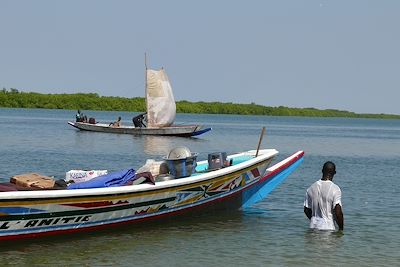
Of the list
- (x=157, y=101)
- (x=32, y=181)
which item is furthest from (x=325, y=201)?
(x=157, y=101)

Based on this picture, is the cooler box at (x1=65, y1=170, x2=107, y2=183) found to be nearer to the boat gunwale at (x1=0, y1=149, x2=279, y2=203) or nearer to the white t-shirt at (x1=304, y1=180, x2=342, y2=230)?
the boat gunwale at (x1=0, y1=149, x2=279, y2=203)

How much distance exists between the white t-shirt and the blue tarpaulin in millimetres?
3306

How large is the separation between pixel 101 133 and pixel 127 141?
30.6ft

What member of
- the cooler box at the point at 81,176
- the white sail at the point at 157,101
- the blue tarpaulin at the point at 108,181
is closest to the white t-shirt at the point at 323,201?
the blue tarpaulin at the point at 108,181

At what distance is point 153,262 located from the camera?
40.5ft

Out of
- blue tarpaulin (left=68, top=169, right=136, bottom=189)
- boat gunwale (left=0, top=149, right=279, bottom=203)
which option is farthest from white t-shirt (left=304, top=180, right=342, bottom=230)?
blue tarpaulin (left=68, top=169, right=136, bottom=189)

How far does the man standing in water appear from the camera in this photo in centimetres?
1350

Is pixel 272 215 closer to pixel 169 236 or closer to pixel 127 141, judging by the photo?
pixel 169 236

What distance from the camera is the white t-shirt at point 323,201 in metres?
13.5

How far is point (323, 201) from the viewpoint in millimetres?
13586

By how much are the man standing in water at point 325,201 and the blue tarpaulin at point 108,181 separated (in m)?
3.31

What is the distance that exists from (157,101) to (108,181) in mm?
44762

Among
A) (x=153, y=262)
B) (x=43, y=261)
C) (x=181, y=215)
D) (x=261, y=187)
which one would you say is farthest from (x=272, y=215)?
(x=43, y=261)

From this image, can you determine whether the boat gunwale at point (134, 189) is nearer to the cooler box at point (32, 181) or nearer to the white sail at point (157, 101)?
the cooler box at point (32, 181)
